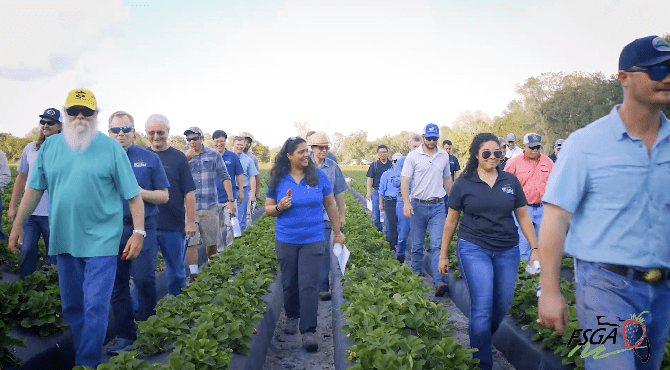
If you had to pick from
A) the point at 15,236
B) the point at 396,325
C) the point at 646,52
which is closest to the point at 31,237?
the point at 15,236

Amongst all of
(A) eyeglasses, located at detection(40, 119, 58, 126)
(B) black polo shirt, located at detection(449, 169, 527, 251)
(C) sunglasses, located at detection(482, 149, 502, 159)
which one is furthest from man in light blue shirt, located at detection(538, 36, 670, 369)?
(A) eyeglasses, located at detection(40, 119, 58, 126)

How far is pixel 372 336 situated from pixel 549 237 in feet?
5.42

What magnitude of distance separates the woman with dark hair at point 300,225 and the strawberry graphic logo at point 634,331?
301 centimetres

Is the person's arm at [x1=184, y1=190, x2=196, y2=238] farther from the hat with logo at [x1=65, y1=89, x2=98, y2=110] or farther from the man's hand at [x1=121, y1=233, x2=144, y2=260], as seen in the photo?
the hat with logo at [x1=65, y1=89, x2=98, y2=110]

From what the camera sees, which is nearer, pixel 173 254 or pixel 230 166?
pixel 173 254

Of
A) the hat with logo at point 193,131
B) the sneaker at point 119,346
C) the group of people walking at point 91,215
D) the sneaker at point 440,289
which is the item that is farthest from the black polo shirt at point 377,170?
Answer: the sneaker at point 119,346

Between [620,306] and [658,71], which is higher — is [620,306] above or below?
below

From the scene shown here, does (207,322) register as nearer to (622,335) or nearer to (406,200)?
(622,335)

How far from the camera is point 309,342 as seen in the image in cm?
461

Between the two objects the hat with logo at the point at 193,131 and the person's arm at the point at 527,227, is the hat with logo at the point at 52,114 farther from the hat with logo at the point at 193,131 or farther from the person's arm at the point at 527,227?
the person's arm at the point at 527,227

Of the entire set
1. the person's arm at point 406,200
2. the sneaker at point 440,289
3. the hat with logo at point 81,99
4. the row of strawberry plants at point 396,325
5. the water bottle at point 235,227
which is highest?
the hat with logo at point 81,99

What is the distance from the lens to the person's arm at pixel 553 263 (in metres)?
2.01

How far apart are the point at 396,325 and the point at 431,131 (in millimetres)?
3529

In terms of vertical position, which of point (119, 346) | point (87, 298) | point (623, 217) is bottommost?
point (119, 346)
